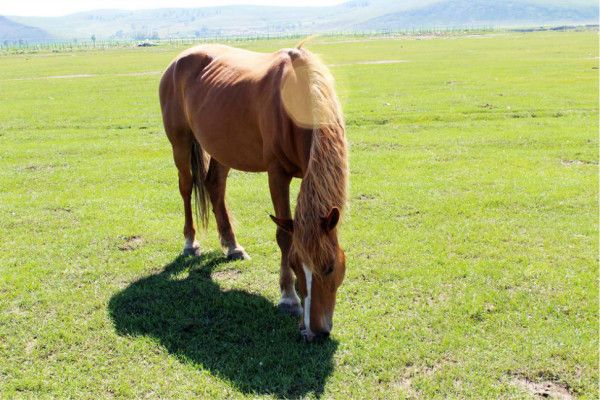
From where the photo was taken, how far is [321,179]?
368cm

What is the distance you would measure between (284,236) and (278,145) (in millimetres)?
839

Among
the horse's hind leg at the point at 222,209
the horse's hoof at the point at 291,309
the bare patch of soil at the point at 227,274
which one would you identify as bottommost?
the bare patch of soil at the point at 227,274

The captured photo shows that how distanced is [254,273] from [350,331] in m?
1.59

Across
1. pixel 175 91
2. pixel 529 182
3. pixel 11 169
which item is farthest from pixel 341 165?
pixel 11 169

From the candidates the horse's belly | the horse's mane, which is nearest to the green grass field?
the horse's mane

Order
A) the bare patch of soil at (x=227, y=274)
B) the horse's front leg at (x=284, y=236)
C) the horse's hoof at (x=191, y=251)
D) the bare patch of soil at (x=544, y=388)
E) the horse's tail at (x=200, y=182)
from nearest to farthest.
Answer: the bare patch of soil at (x=544, y=388) < the horse's front leg at (x=284, y=236) < the bare patch of soil at (x=227, y=274) < the horse's hoof at (x=191, y=251) < the horse's tail at (x=200, y=182)

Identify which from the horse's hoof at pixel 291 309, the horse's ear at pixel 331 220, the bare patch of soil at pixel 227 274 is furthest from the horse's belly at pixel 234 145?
the horse's ear at pixel 331 220

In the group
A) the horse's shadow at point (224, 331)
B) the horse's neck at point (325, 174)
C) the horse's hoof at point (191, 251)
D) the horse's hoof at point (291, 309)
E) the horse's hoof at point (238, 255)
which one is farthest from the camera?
the horse's hoof at point (191, 251)

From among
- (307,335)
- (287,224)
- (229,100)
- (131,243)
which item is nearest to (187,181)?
(131,243)

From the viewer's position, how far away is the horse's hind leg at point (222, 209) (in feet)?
19.6

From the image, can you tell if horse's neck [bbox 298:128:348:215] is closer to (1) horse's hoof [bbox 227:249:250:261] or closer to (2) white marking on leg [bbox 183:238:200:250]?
(1) horse's hoof [bbox 227:249:250:261]

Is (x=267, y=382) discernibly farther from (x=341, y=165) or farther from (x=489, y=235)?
(x=489, y=235)

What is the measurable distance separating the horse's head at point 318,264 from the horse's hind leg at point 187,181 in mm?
2647

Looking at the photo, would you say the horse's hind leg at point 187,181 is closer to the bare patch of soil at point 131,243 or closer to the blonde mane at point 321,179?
the bare patch of soil at point 131,243
